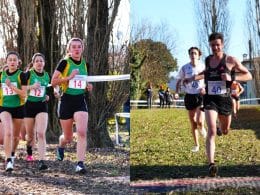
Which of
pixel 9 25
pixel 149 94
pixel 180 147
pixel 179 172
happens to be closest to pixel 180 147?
pixel 180 147

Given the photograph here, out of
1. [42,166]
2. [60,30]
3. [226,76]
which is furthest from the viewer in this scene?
[42,166]

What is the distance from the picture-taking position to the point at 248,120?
396cm

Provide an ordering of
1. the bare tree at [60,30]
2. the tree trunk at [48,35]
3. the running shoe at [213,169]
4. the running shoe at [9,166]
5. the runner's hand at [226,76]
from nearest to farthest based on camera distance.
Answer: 1. the runner's hand at [226,76]
2. the running shoe at [213,169]
3. the bare tree at [60,30]
4. the tree trunk at [48,35]
5. the running shoe at [9,166]

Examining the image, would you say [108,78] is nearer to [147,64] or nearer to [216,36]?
[147,64]

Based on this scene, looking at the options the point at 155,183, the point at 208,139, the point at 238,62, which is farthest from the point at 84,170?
the point at 238,62

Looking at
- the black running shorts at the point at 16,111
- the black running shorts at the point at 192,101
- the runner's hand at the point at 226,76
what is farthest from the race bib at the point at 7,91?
the runner's hand at the point at 226,76

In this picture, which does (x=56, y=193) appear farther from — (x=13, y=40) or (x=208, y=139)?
(x=13, y=40)

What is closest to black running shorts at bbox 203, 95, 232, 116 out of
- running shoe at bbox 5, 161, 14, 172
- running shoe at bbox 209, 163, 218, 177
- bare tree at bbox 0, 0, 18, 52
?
running shoe at bbox 209, 163, 218, 177

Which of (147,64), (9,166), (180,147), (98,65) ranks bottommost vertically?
(9,166)

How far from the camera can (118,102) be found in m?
6.25

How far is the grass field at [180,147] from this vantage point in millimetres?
3964

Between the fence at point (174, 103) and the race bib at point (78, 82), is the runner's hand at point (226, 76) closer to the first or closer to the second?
the fence at point (174, 103)

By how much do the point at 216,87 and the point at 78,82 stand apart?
1212mm

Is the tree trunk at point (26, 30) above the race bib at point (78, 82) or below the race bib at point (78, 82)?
above
